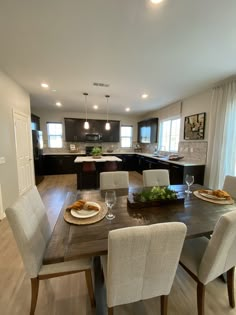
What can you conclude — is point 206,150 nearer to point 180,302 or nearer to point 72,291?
point 180,302

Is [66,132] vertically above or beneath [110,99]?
beneath

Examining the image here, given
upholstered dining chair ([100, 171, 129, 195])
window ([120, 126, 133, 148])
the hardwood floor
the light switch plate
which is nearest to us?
the hardwood floor

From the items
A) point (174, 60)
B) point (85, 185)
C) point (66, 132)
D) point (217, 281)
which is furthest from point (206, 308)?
point (66, 132)

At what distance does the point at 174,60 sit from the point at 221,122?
1.73 meters

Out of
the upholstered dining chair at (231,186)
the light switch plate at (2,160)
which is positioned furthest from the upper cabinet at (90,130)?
the upholstered dining chair at (231,186)

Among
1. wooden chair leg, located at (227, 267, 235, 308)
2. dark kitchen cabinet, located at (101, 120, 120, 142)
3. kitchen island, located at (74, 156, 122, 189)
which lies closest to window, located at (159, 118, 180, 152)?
dark kitchen cabinet, located at (101, 120, 120, 142)

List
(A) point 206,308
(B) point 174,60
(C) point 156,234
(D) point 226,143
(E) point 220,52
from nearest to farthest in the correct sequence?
1. (C) point 156,234
2. (A) point 206,308
3. (E) point 220,52
4. (B) point 174,60
5. (D) point 226,143

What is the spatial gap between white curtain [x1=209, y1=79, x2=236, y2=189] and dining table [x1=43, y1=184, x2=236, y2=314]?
1900 millimetres

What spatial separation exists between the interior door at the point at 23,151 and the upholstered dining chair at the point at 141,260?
3.31 m

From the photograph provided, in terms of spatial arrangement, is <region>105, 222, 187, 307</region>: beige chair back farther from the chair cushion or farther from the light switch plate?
the light switch plate

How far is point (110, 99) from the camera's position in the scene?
4.50 metres

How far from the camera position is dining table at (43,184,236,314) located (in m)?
0.94

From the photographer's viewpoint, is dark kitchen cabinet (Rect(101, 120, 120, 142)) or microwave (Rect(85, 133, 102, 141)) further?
dark kitchen cabinet (Rect(101, 120, 120, 142))

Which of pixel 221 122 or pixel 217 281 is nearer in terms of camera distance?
pixel 217 281
